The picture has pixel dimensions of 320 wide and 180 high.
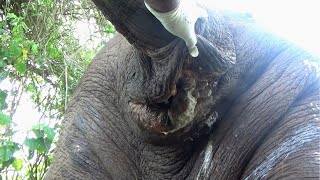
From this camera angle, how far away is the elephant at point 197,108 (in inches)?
70.9

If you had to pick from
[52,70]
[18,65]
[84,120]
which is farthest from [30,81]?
[84,120]

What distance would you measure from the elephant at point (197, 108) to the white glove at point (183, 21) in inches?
1.8

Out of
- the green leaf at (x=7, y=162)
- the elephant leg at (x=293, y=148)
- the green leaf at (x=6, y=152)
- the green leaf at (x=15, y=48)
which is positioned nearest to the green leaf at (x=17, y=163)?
the green leaf at (x=7, y=162)

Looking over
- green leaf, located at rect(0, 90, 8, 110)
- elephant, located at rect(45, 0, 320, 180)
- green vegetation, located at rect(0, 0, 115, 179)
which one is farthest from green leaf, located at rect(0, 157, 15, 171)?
elephant, located at rect(45, 0, 320, 180)

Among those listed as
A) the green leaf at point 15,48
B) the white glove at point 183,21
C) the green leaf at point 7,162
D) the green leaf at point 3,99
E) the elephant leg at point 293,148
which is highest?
the green leaf at point 15,48

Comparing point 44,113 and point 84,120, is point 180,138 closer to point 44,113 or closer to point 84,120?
point 84,120

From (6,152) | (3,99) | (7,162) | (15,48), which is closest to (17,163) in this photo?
(7,162)

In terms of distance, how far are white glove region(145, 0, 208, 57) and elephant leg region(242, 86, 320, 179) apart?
0.36 metres

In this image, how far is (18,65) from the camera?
127 inches

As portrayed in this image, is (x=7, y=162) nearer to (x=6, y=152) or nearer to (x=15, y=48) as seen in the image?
(x=6, y=152)

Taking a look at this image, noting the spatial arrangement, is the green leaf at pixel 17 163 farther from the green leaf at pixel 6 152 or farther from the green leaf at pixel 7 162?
the green leaf at pixel 6 152

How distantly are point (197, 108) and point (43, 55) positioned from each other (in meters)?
1.64

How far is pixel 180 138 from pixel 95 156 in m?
0.38

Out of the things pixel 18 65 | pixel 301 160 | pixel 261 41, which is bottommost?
pixel 301 160
